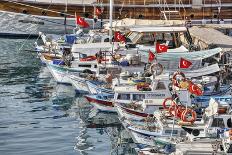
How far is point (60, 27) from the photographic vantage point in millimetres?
108875

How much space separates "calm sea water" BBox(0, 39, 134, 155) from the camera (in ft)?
176

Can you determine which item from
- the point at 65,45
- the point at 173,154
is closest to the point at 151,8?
the point at 65,45

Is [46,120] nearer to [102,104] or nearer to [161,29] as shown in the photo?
[102,104]

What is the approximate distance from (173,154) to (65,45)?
4483 centimetres

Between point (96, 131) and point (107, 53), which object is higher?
point (107, 53)

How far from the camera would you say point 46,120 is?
62156 mm

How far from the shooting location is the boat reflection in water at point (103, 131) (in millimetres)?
53516

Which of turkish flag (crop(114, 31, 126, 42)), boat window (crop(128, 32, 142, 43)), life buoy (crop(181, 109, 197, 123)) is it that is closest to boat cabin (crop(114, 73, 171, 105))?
life buoy (crop(181, 109, 197, 123))

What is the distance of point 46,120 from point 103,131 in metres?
6.33

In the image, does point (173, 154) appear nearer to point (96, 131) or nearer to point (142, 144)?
point (142, 144)

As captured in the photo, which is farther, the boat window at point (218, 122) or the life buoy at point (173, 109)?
the life buoy at point (173, 109)

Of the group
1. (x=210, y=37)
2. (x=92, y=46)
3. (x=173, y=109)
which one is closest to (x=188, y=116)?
(x=173, y=109)

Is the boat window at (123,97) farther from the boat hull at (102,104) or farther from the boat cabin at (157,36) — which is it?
the boat cabin at (157,36)

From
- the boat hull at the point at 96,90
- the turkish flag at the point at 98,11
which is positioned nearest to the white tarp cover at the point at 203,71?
the boat hull at the point at 96,90
